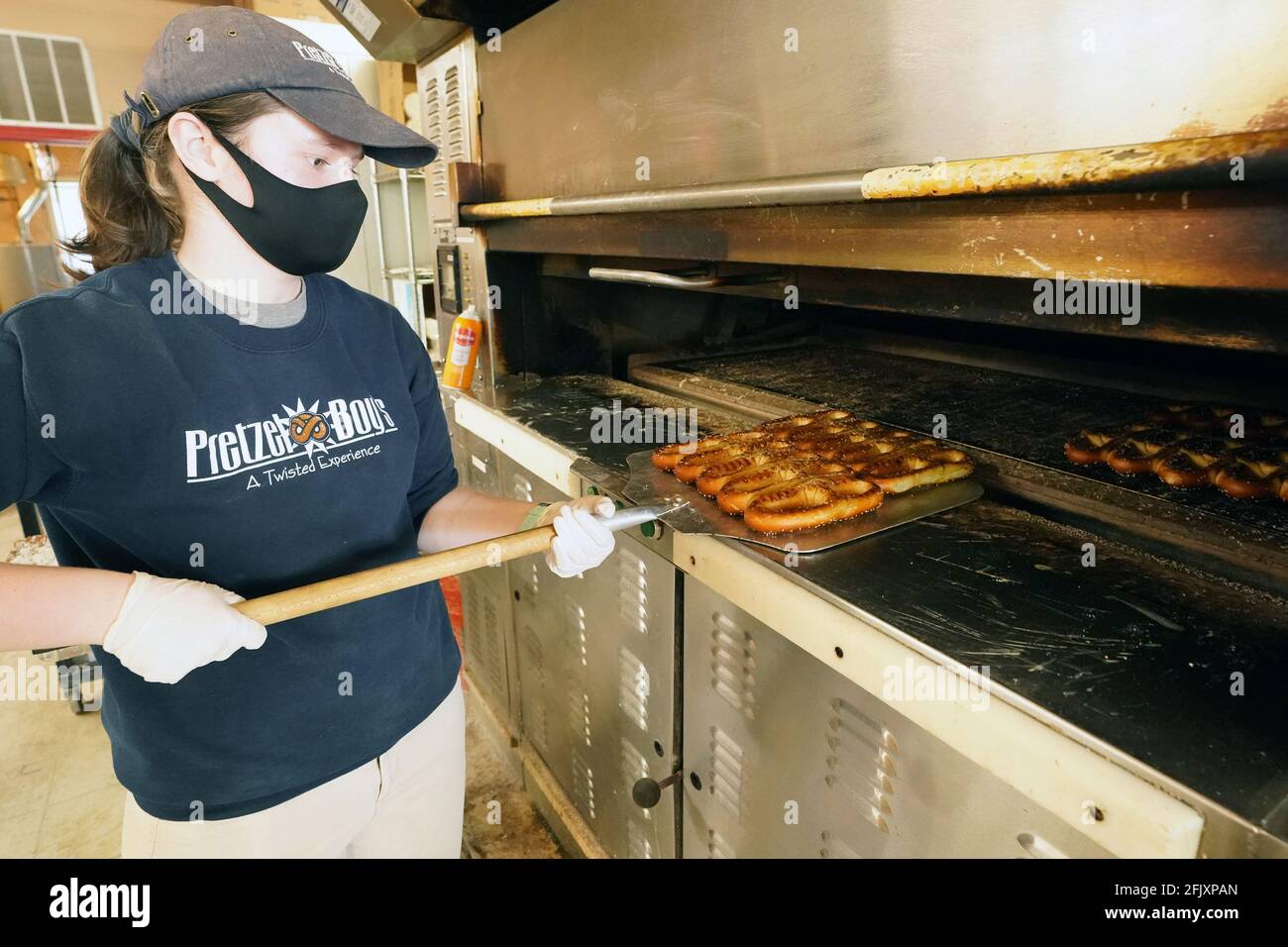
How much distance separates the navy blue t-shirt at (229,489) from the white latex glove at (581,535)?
1.07ft

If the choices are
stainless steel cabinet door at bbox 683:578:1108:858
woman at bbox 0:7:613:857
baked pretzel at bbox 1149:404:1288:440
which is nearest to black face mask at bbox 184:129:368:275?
woman at bbox 0:7:613:857

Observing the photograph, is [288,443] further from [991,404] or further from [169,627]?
[991,404]

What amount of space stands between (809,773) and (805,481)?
54 cm

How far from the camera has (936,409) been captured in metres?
2.07

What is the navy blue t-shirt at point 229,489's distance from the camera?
3.28 ft

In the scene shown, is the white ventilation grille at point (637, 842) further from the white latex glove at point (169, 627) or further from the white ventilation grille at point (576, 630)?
the white latex glove at point (169, 627)

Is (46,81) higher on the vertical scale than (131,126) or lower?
higher

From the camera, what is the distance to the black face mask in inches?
44.9

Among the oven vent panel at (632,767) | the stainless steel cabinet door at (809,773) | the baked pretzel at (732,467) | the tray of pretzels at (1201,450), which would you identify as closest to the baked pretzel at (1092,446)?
the tray of pretzels at (1201,450)

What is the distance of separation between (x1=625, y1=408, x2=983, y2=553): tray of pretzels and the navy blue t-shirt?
0.57 metres

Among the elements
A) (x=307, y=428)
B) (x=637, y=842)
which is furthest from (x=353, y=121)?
(x=637, y=842)

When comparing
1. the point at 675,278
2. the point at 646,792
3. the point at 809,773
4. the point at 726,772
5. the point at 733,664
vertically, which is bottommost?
the point at 646,792

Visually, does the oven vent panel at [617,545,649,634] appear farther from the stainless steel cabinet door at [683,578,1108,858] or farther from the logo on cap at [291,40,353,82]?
the logo on cap at [291,40,353,82]
